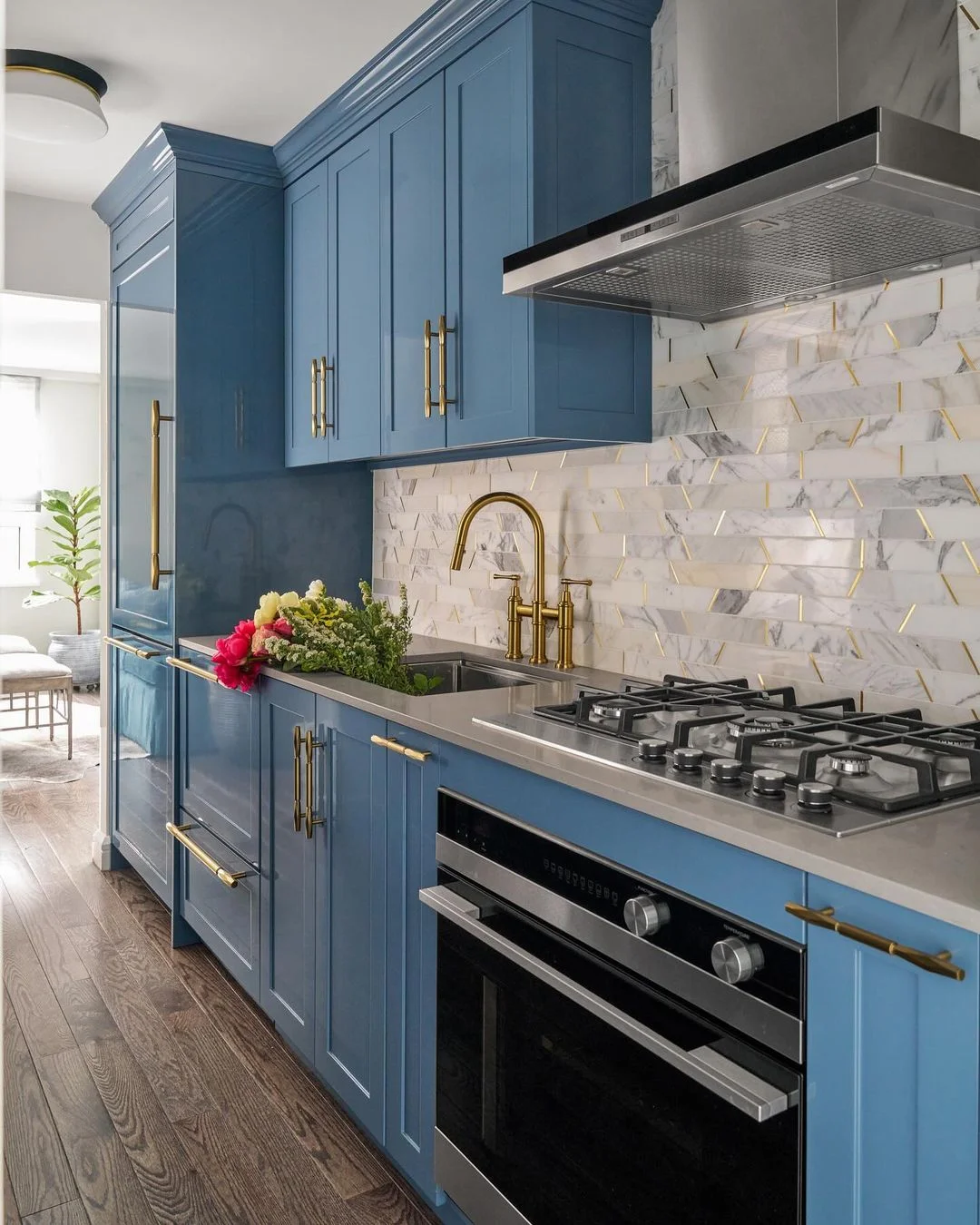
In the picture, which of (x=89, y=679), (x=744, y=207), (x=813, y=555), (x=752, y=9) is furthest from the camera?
(x=89, y=679)

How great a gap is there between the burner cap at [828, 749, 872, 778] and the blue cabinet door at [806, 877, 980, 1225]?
275mm

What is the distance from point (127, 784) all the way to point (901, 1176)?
3.24 metres

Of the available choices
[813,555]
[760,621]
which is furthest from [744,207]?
[760,621]

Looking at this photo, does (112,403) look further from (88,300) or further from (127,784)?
(127,784)

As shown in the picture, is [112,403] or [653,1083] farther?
[112,403]

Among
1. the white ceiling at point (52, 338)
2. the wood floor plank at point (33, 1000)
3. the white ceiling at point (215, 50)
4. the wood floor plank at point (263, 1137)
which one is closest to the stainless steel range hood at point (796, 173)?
the white ceiling at point (215, 50)

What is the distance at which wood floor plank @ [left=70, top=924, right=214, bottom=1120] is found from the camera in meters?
2.31

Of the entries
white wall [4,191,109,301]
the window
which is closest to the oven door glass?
white wall [4,191,109,301]

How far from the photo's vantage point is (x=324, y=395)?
119 inches

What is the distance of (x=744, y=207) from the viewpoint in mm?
1437

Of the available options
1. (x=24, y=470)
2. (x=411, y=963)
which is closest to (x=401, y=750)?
(x=411, y=963)

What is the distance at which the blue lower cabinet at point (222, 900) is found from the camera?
2.67m

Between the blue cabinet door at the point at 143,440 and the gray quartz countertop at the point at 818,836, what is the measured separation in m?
1.81

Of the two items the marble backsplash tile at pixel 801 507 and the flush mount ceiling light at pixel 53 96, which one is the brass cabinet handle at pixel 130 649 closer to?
the marble backsplash tile at pixel 801 507
